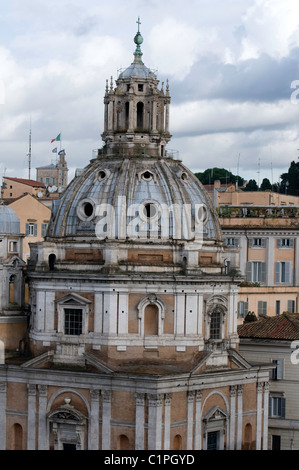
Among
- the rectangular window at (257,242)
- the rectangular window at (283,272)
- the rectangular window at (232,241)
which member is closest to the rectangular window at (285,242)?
the rectangular window at (257,242)

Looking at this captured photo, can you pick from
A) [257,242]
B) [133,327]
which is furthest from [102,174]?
[257,242]

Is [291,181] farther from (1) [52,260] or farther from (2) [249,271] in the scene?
(1) [52,260]

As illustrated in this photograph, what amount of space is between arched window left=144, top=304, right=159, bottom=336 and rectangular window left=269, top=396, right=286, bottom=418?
10.6m

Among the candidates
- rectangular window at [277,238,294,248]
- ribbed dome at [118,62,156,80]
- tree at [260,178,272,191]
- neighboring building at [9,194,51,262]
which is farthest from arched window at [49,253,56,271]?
tree at [260,178,272,191]

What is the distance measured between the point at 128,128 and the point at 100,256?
24.4 ft

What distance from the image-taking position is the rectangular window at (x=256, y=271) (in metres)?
85.1

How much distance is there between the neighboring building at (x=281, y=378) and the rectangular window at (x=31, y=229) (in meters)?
21.0

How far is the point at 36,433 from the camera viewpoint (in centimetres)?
6178

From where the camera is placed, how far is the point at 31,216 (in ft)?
283

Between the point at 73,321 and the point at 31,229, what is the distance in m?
24.6

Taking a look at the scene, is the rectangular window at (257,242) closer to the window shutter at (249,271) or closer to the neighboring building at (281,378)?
the window shutter at (249,271)

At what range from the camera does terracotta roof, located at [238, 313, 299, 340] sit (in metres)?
69.5

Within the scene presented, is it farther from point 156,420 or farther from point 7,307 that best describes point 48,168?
point 156,420

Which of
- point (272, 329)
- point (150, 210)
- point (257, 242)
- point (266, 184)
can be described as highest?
point (266, 184)
